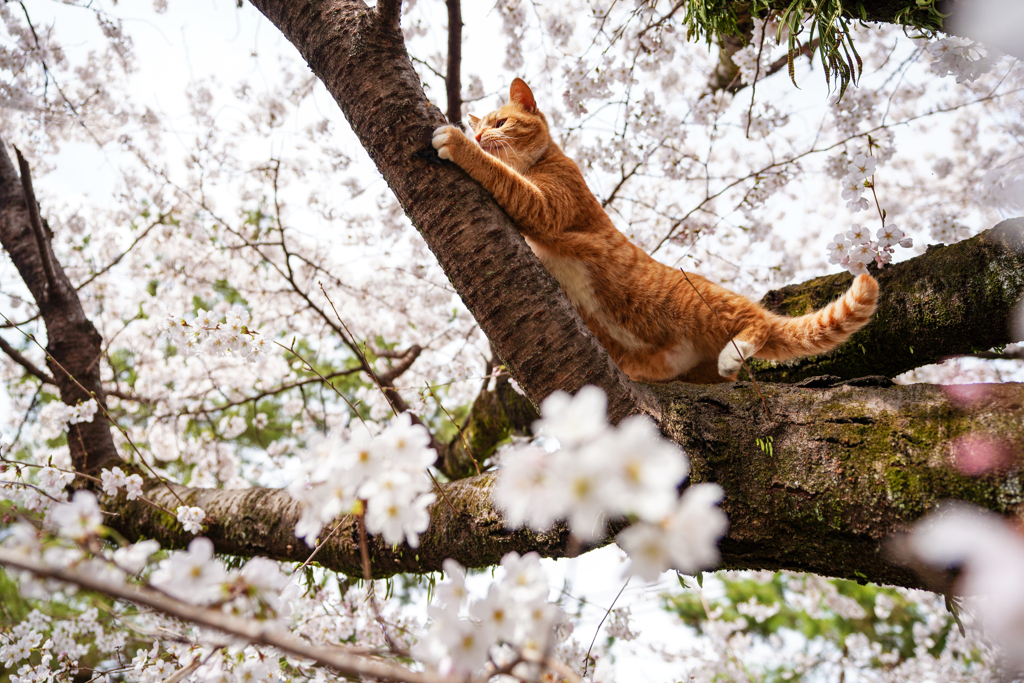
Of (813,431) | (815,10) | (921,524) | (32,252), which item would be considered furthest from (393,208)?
(921,524)

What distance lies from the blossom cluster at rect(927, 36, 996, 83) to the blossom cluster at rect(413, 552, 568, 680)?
103 inches

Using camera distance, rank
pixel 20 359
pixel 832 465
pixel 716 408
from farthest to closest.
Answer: pixel 20 359
pixel 716 408
pixel 832 465

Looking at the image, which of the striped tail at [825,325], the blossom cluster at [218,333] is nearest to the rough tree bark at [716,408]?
the striped tail at [825,325]

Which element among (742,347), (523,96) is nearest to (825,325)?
(742,347)

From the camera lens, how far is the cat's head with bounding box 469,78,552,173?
278 centimetres

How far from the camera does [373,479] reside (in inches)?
29.5

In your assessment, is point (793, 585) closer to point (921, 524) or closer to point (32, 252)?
point (921, 524)

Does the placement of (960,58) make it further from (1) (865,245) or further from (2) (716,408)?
(2) (716,408)

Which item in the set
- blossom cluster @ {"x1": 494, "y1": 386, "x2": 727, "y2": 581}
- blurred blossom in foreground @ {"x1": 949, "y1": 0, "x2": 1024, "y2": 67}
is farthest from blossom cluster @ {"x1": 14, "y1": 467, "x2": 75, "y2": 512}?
blurred blossom in foreground @ {"x1": 949, "y1": 0, "x2": 1024, "y2": 67}

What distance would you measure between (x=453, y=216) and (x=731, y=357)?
127 centimetres

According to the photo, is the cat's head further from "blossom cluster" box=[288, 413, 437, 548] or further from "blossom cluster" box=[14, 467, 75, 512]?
"blossom cluster" box=[14, 467, 75, 512]

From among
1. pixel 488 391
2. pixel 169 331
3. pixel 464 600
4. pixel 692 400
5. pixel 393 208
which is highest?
pixel 393 208

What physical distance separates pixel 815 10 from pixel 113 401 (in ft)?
26.3

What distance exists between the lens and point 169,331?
8.11 ft
